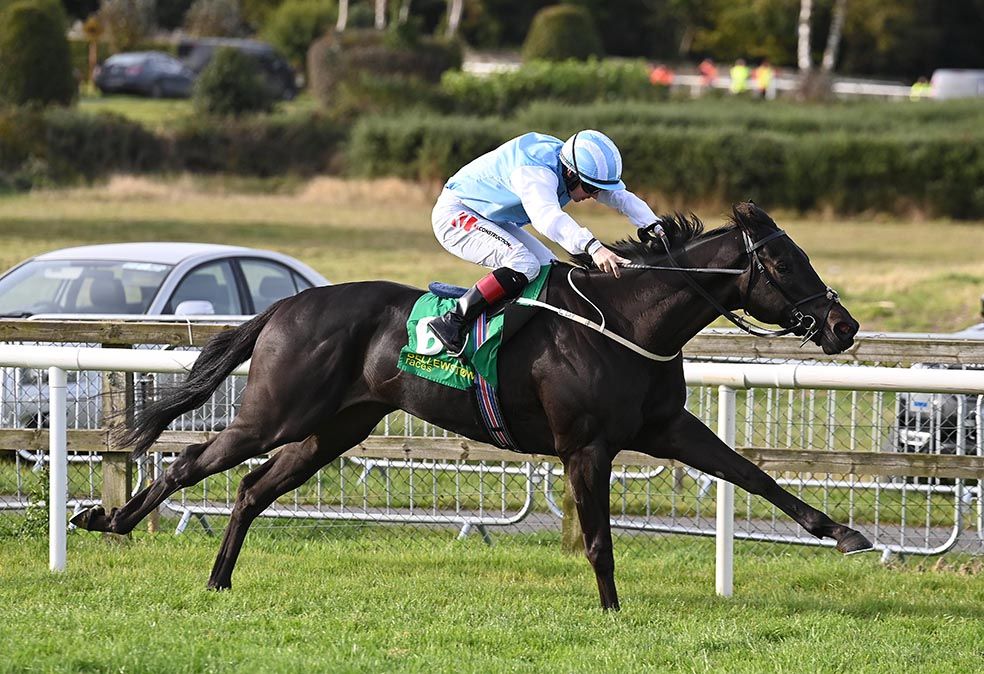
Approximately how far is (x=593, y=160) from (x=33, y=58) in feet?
128

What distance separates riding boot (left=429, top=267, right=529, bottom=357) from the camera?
6.51m

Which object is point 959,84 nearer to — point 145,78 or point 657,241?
point 145,78

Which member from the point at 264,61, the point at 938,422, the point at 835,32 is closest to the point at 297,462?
the point at 938,422

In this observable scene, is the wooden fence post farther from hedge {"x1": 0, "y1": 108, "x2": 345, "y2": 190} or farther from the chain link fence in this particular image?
hedge {"x1": 0, "y1": 108, "x2": 345, "y2": 190}

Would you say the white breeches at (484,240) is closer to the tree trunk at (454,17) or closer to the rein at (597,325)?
the rein at (597,325)

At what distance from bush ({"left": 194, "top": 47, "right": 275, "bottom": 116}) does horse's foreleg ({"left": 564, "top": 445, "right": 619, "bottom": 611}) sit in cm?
3866

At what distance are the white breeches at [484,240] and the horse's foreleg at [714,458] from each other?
860 mm

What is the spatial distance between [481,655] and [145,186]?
31519mm

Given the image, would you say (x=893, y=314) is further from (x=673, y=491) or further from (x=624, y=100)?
(x=624, y=100)

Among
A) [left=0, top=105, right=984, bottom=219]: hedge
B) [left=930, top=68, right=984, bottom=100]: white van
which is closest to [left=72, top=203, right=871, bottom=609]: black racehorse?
[left=0, top=105, right=984, bottom=219]: hedge

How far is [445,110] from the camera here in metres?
45.8

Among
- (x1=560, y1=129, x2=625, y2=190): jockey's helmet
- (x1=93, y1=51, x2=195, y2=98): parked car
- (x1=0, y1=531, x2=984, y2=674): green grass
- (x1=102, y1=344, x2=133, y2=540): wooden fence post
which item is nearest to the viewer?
(x1=0, y1=531, x2=984, y2=674): green grass

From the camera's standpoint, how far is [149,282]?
441 inches

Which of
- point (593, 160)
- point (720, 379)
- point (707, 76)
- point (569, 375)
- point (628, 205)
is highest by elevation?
point (593, 160)
